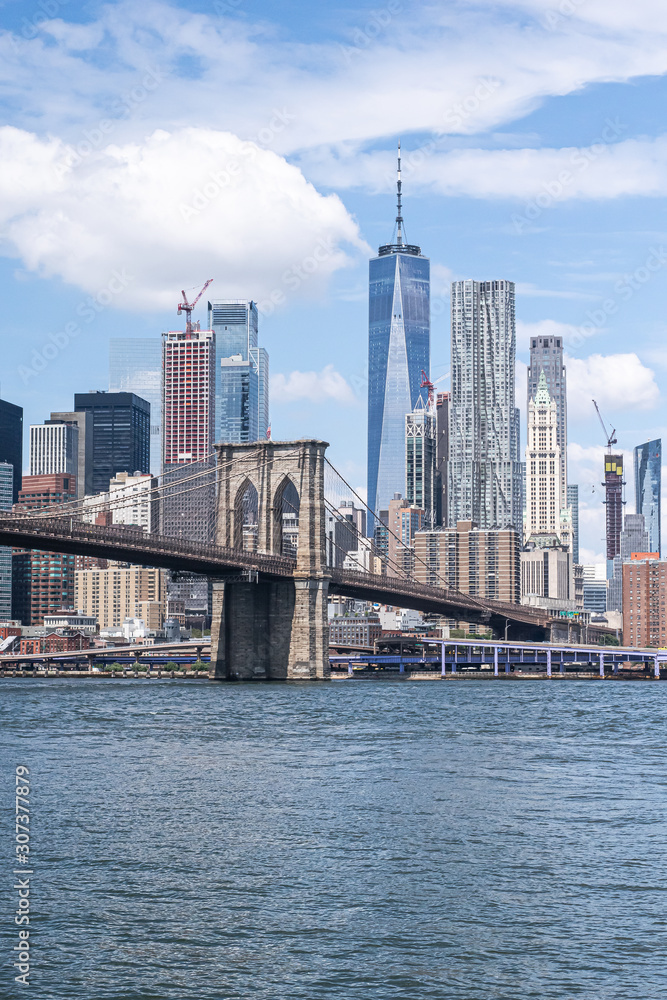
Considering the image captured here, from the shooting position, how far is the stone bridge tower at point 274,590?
9100cm

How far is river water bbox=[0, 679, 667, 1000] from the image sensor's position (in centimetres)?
1680

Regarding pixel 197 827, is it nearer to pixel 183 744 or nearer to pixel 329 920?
pixel 329 920

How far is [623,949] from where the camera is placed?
700 inches

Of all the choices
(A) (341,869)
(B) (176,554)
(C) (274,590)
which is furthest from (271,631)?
(A) (341,869)

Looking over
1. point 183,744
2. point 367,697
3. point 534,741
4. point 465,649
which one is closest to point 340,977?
point 183,744

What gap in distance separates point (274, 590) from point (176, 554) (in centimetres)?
1393

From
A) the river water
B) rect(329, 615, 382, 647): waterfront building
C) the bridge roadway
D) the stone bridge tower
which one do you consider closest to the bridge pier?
the stone bridge tower

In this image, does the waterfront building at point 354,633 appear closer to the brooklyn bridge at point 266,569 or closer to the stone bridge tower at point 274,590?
the brooklyn bridge at point 266,569

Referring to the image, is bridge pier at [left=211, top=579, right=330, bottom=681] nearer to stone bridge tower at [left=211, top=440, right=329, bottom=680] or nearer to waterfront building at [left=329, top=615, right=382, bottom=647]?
stone bridge tower at [left=211, top=440, right=329, bottom=680]

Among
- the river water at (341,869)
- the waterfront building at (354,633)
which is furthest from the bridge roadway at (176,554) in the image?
the waterfront building at (354,633)

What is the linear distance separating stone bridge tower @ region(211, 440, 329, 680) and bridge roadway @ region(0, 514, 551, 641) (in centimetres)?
196

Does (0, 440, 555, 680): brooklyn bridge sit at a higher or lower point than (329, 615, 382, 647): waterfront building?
higher

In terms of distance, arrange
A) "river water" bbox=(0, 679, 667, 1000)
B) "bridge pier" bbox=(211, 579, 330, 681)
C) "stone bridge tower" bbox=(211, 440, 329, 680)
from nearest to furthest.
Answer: "river water" bbox=(0, 679, 667, 1000) → "bridge pier" bbox=(211, 579, 330, 681) → "stone bridge tower" bbox=(211, 440, 329, 680)

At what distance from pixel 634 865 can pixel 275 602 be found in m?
71.1
